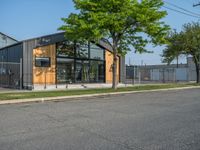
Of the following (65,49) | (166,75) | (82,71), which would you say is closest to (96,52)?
(82,71)

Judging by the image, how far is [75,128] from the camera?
8.67m

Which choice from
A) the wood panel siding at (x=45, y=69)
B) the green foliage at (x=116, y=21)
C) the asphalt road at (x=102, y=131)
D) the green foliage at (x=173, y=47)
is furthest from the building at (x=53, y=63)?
the asphalt road at (x=102, y=131)

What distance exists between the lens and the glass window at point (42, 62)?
95.3 ft

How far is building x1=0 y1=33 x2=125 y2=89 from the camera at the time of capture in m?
28.5

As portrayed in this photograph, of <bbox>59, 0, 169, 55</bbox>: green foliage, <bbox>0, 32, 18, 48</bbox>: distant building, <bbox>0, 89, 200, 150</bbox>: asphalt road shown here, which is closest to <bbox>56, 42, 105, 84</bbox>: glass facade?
<bbox>59, 0, 169, 55</bbox>: green foliage

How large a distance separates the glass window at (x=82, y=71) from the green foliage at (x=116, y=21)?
699cm

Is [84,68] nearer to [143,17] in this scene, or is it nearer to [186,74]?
[143,17]

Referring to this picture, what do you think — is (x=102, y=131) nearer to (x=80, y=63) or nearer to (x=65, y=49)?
(x=65, y=49)

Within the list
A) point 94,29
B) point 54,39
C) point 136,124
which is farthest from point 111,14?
point 136,124

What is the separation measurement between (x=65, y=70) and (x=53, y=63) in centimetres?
173

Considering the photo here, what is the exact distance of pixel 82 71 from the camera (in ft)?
109

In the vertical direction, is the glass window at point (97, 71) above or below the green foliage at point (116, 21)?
below

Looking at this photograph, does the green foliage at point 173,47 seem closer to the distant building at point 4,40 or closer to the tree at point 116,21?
the tree at point 116,21

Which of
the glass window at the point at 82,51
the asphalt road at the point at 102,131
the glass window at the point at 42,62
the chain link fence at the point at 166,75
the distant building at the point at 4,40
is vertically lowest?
the asphalt road at the point at 102,131
